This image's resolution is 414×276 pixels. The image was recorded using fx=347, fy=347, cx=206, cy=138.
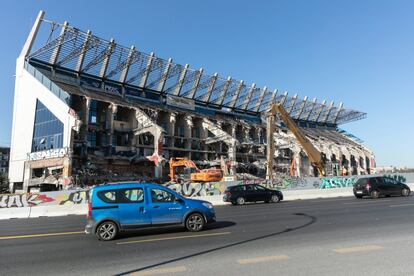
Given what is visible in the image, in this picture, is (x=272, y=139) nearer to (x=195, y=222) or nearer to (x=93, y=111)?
(x=93, y=111)

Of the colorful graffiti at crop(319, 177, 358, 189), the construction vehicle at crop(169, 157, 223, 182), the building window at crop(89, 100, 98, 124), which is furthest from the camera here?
the building window at crop(89, 100, 98, 124)

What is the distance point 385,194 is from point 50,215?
74.9 ft

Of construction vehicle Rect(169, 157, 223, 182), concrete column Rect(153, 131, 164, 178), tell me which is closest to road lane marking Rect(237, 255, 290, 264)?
construction vehicle Rect(169, 157, 223, 182)

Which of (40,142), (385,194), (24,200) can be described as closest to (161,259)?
(24,200)

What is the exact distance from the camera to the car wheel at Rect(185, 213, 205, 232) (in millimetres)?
11333

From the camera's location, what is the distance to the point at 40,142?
48781 millimetres

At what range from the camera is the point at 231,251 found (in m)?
8.10

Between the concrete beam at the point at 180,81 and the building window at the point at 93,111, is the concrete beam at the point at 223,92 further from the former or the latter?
the building window at the point at 93,111

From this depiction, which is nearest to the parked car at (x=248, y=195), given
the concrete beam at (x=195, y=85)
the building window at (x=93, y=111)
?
the building window at (x=93, y=111)

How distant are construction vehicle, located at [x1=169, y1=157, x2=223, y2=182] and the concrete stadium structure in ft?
12.1

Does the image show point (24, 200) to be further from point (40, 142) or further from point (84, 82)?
point (84, 82)

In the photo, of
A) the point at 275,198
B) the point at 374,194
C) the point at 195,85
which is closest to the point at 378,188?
the point at 374,194

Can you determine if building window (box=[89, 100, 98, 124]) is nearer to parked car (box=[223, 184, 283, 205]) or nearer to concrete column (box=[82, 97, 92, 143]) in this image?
concrete column (box=[82, 97, 92, 143])

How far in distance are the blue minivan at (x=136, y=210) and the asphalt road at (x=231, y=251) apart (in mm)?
417
